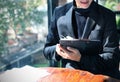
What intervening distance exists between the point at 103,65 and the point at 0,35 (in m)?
0.83

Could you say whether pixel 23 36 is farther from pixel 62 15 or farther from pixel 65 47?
pixel 65 47

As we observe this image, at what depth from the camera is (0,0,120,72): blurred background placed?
196 centimetres

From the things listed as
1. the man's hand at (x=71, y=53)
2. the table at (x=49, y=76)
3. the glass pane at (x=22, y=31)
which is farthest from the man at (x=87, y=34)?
the glass pane at (x=22, y=31)

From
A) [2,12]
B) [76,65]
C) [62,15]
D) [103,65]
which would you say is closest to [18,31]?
[2,12]

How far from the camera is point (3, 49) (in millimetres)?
1998

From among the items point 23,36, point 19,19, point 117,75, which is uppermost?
point 19,19

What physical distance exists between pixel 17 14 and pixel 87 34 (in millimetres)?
634

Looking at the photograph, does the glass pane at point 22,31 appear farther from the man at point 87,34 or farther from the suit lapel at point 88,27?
the suit lapel at point 88,27

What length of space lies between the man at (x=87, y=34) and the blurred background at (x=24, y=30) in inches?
9.5

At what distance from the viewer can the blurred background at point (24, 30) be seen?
6.44 ft

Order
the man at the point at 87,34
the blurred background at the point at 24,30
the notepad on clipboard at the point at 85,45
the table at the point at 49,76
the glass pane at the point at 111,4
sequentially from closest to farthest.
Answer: the table at the point at 49,76
the notepad on clipboard at the point at 85,45
the man at the point at 87,34
the glass pane at the point at 111,4
the blurred background at the point at 24,30

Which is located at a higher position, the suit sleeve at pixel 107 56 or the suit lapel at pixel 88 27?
the suit lapel at pixel 88 27

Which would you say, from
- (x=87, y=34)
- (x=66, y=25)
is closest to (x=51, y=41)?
(x=66, y=25)

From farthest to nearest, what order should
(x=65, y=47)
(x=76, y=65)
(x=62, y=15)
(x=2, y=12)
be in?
1. (x=2, y=12)
2. (x=62, y=15)
3. (x=76, y=65)
4. (x=65, y=47)
